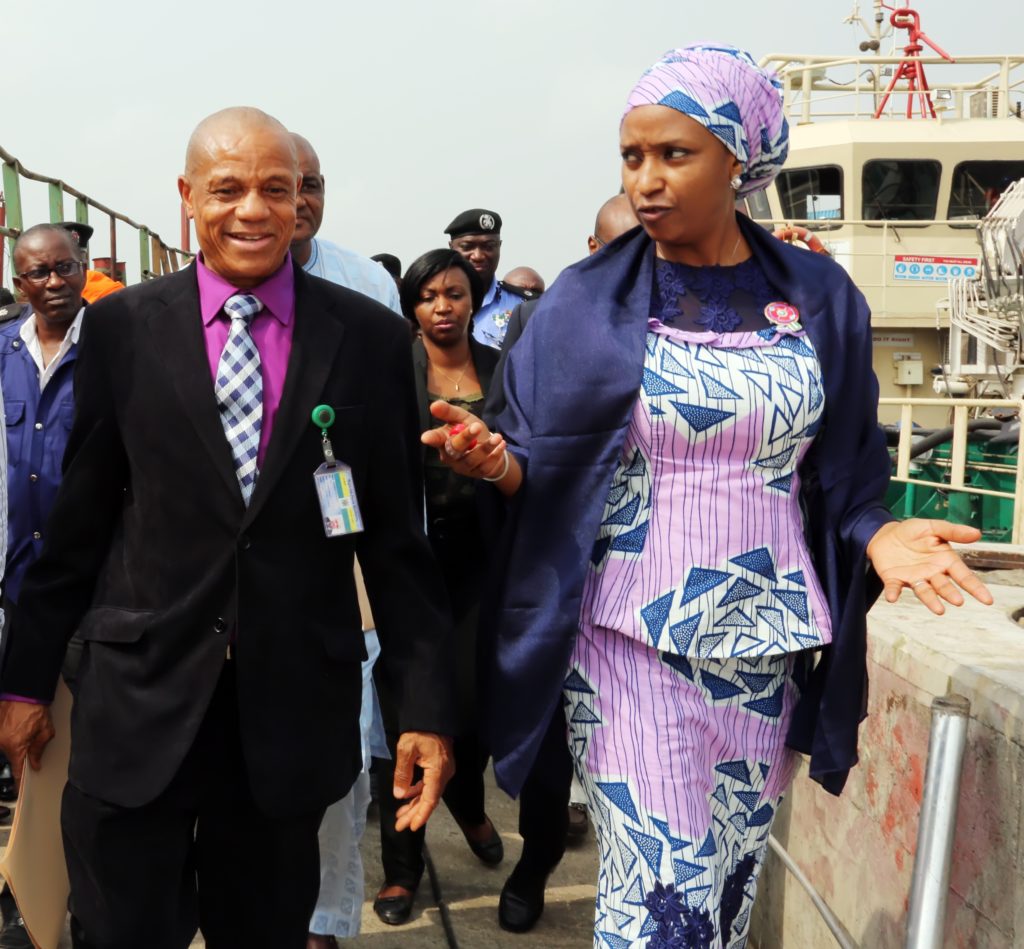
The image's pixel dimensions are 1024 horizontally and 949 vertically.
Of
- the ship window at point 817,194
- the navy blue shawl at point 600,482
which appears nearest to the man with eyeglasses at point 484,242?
the navy blue shawl at point 600,482

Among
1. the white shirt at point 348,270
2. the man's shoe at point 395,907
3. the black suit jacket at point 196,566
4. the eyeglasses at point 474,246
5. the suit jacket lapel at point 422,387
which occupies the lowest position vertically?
the man's shoe at point 395,907

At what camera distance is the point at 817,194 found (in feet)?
67.4

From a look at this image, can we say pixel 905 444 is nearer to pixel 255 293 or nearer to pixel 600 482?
pixel 600 482

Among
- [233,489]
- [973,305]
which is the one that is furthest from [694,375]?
[973,305]

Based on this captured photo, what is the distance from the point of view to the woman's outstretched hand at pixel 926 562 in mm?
2189

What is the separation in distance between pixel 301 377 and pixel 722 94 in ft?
3.10

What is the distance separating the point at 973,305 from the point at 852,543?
14.7 metres

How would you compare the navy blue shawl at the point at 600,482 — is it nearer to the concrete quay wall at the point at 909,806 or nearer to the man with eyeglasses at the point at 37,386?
the concrete quay wall at the point at 909,806

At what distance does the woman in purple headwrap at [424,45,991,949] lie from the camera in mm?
2438

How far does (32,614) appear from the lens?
2.41 meters

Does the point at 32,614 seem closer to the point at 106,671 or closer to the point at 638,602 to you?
the point at 106,671

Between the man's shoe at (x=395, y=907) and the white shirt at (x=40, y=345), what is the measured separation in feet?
6.89

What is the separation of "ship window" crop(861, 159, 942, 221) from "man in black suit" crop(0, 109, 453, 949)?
62.6 ft

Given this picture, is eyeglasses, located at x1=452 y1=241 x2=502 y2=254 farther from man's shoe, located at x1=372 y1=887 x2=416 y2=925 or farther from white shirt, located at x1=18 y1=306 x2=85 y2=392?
man's shoe, located at x1=372 y1=887 x2=416 y2=925
